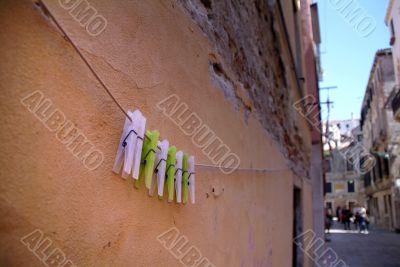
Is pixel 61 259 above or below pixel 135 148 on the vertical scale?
below

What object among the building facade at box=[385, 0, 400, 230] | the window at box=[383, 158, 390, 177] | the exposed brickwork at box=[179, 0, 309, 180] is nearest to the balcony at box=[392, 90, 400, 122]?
the building facade at box=[385, 0, 400, 230]

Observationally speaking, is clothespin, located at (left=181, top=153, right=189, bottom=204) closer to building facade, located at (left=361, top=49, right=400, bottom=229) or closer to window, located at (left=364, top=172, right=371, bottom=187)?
building facade, located at (left=361, top=49, right=400, bottom=229)

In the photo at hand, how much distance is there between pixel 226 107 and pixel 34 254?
1.39 m

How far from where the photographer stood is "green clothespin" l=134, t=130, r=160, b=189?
1.05 m

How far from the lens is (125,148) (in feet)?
3.24

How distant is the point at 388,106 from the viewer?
1944cm

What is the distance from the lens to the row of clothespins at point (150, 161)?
0.99 meters

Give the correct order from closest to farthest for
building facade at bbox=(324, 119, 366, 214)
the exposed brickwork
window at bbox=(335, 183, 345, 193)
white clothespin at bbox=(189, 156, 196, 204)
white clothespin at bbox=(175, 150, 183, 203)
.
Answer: white clothespin at bbox=(175, 150, 183, 203) < white clothespin at bbox=(189, 156, 196, 204) < the exposed brickwork < building facade at bbox=(324, 119, 366, 214) < window at bbox=(335, 183, 345, 193)

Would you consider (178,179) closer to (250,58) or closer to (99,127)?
(99,127)

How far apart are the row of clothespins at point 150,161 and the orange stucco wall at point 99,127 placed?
0.09 ft

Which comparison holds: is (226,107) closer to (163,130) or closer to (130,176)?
(163,130)

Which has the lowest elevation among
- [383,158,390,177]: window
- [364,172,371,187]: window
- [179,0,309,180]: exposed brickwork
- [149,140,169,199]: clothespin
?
[149,140,169,199]: clothespin

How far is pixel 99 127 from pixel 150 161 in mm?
205

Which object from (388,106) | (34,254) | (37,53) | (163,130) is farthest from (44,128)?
(388,106)
